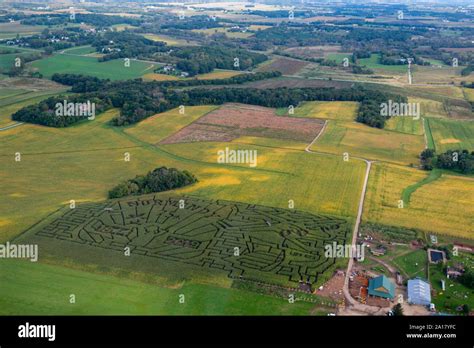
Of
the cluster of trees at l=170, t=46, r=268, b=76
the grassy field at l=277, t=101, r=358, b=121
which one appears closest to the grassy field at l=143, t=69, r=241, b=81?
the cluster of trees at l=170, t=46, r=268, b=76

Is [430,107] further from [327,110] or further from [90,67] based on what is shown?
[90,67]

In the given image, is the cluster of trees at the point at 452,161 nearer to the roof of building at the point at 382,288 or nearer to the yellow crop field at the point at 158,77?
the roof of building at the point at 382,288

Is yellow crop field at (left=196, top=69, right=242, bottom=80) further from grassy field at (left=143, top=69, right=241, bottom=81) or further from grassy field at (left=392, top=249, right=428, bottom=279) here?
grassy field at (left=392, top=249, right=428, bottom=279)

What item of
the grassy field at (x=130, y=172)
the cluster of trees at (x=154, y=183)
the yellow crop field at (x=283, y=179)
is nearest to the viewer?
the grassy field at (x=130, y=172)

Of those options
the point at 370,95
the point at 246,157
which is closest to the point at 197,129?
the point at 246,157

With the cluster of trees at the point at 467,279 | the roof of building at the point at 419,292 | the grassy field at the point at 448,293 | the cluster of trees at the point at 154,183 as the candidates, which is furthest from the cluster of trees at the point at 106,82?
the cluster of trees at the point at 467,279

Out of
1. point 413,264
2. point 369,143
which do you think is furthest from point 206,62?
point 413,264
